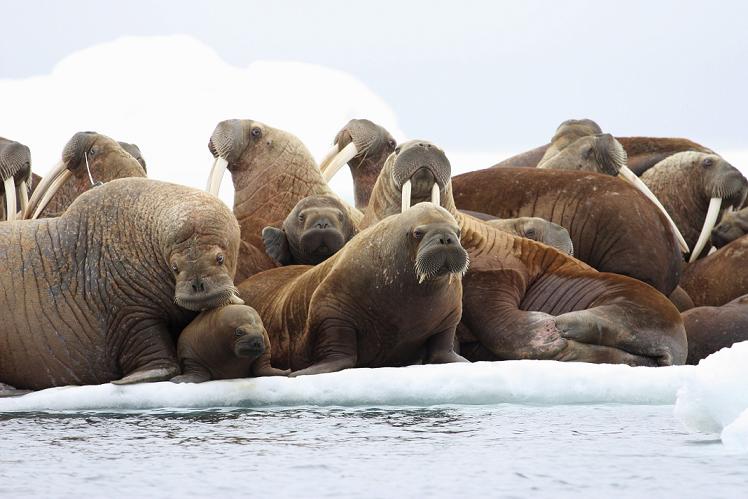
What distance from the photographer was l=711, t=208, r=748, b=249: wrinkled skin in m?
13.5

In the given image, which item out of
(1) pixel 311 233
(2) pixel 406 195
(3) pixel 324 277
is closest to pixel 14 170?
(1) pixel 311 233

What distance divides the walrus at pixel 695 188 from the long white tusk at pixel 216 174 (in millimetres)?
4389

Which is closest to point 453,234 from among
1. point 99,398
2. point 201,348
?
point 201,348

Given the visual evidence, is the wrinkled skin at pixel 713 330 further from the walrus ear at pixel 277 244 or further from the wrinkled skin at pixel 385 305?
the walrus ear at pixel 277 244

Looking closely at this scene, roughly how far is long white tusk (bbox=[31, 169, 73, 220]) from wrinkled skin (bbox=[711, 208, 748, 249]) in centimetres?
547

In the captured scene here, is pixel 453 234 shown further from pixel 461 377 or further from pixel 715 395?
pixel 715 395

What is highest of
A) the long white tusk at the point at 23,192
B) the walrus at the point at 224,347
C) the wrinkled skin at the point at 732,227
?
the long white tusk at the point at 23,192

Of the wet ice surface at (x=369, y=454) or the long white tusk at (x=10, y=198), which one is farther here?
the long white tusk at (x=10, y=198)

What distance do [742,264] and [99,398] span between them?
6056 millimetres

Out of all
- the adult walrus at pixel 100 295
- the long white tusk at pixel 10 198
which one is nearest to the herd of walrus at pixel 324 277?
the adult walrus at pixel 100 295

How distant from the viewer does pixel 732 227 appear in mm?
13539

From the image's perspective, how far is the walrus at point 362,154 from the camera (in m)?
13.5

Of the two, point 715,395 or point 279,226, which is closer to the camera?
point 715,395

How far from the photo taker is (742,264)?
41.1ft
